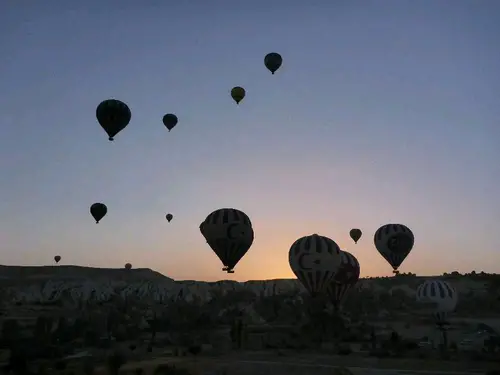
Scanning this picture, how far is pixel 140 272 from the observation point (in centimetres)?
16275

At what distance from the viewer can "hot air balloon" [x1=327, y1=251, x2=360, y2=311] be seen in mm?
38031

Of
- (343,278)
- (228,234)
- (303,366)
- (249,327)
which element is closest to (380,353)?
(303,366)

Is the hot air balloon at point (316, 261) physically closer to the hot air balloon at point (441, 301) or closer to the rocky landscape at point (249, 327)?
the rocky landscape at point (249, 327)

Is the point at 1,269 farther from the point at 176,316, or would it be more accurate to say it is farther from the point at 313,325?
the point at 313,325

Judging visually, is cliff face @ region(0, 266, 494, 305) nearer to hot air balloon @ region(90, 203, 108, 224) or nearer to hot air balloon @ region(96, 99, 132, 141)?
hot air balloon @ region(90, 203, 108, 224)

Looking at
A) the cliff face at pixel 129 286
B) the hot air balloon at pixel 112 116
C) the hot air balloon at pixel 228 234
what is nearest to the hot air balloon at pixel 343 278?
the hot air balloon at pixel 228 234

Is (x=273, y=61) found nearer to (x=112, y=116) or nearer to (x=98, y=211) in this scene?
(x=112, y=116)

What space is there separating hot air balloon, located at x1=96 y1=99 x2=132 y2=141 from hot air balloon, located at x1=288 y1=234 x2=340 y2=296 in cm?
1279

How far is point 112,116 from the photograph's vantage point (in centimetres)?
3316

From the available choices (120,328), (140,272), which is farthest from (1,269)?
(120,328)

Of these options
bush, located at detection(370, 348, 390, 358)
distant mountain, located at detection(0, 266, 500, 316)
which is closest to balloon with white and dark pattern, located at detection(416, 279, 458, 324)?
bush, located at detection(370, 348, 390, 358)

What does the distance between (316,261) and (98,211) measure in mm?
19777

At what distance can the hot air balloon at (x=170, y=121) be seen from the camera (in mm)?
40656

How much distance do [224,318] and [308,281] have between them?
20.2 metres
